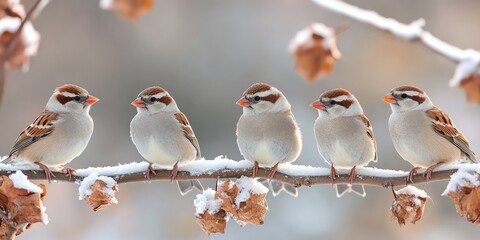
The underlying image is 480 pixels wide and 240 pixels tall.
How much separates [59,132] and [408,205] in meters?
1.83

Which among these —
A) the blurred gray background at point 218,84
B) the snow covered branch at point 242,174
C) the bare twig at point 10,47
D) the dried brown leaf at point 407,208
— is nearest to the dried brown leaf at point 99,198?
the snow covered branch at point 242,174

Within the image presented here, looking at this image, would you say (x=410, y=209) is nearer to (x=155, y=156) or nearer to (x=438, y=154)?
(x=438, y=154)

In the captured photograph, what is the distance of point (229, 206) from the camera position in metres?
1.99

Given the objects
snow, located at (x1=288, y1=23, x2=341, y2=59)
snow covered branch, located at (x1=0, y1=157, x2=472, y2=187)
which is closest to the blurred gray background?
snow covered branch, located at (x1=0, y1=157, x2=472, y2=187)

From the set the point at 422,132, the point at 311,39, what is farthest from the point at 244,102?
the point at 311,39

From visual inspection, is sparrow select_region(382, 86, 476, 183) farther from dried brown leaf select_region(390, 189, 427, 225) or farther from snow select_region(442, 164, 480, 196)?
snow select_region(442, 164, 480, 196)

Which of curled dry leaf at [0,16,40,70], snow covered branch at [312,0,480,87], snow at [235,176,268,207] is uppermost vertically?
snow covered branch at [312,0,480,87]

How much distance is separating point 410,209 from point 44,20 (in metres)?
10.1

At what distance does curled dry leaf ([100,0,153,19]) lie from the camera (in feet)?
3.60

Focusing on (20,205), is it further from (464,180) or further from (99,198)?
(464,180)

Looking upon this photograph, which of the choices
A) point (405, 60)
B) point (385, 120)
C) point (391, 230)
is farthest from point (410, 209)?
point (405, 60)

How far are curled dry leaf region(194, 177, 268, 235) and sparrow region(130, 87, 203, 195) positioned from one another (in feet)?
3.09

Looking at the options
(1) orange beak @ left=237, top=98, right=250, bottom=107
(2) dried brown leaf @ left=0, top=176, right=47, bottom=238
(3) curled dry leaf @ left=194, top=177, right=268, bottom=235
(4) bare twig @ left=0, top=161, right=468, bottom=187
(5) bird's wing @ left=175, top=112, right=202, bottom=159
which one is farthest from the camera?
(5) bird's wing @ left=175, top=112, right=202, bottom=159

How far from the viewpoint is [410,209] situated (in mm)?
2012
